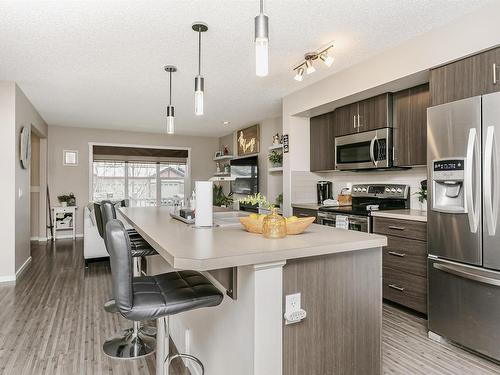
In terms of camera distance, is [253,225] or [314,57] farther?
[314,57]

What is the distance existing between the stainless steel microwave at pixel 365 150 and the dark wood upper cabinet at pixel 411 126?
95 millimetres

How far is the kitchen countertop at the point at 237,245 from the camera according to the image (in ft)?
4.01

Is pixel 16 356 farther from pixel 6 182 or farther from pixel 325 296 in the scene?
pixel 6 182

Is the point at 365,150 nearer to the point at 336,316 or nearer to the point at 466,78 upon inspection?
the point at 466,78

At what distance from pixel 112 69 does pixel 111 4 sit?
138cm

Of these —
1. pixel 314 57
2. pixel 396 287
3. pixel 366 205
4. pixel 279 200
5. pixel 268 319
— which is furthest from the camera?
pixel 279 200

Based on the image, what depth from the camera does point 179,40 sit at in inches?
113

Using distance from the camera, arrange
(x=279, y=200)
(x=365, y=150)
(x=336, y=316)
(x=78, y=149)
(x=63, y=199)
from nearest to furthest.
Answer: (x=336, y=316), (x=365, y=150), (x=279, y=200), (x=63, y=199), (x=78, y=149)

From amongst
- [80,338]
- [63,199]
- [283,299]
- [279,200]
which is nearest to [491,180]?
[283,299]

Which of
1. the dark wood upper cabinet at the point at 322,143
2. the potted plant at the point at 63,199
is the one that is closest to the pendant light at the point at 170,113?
the dark wood upper cabinet at the point at 322,143

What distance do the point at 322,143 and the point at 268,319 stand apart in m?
3.50

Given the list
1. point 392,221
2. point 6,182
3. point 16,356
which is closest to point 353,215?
point 392,221

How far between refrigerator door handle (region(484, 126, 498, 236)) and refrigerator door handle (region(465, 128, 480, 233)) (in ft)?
0.19

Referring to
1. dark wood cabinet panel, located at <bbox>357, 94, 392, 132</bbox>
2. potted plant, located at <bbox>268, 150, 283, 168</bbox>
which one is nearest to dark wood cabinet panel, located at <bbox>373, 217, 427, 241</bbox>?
dark wood cabinet panel, located at <bbox>357, 94, 392, 132</bbox>
